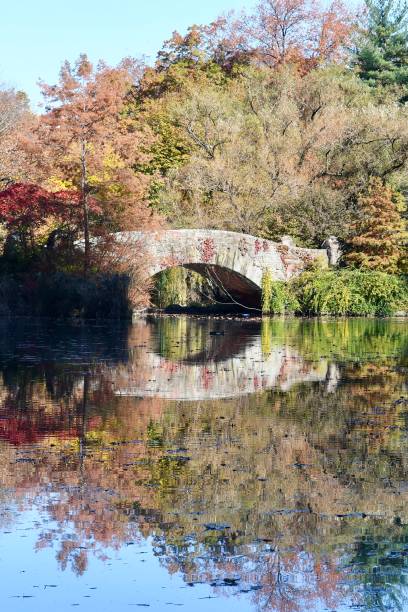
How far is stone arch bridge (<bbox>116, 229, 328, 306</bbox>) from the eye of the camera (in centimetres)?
2770

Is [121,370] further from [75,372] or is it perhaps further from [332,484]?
[332,484]

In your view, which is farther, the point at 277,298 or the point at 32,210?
the point at 277,298

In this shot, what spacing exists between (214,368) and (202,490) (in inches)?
306

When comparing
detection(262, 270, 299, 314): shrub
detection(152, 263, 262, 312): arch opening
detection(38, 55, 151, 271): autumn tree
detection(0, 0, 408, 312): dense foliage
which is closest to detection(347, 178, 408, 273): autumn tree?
detection(0, 0, 408, 312): dense foliage

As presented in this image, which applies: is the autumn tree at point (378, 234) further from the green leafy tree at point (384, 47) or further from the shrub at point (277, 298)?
the green leafy tree at point (384, 47)

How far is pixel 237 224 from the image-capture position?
33.7 meters

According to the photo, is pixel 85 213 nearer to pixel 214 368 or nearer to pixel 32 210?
pixel 32 210

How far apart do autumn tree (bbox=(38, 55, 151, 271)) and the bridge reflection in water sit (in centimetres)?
678

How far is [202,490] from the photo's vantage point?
6703 mm

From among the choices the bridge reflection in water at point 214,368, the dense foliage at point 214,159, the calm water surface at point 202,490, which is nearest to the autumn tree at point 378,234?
the dense foliage at point 214,159

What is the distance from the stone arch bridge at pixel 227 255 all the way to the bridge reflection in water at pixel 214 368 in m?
6.04

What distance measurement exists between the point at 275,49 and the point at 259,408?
38017 millimetres

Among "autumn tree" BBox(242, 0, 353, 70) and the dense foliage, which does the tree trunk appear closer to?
the dense foliage

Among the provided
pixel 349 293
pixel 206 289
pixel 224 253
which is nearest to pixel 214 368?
pixel 224 253
